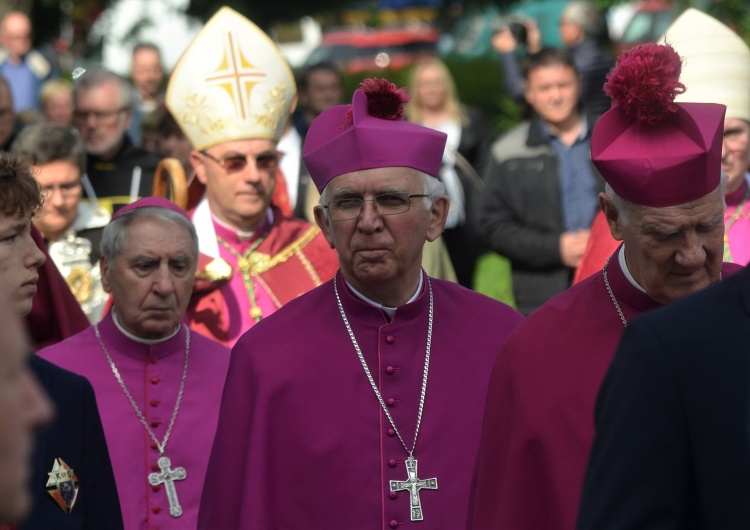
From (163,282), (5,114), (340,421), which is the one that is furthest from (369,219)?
(5,114)

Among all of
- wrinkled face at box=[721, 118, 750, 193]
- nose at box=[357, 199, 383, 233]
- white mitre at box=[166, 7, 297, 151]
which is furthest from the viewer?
white mitre at box=[166, 7, 297, 151]

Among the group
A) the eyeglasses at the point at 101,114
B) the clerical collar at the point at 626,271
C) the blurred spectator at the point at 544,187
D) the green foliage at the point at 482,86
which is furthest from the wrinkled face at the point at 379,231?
the green foliage at the point at 482,86

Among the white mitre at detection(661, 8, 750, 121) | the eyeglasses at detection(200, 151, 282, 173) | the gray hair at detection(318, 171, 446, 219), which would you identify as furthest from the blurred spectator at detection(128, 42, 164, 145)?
the gray hair at detection(318, 171, 446, 219)

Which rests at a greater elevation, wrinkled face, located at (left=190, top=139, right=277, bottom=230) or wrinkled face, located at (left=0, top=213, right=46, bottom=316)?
wrinkled face, located at (left=190, top=139, right=277, bottom=230)

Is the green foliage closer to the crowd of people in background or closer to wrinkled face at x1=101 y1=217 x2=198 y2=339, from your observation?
the crowd of people in background

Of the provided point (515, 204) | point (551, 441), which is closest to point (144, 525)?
point (551, 441)

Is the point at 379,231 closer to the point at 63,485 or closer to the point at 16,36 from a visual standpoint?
the point at 63,485

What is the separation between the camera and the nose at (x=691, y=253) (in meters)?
4.52

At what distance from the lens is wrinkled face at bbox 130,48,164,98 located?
40.5 ft

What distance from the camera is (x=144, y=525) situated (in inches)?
228

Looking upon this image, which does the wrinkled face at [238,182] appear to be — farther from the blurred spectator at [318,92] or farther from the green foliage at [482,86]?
the green foliage at [482,86]

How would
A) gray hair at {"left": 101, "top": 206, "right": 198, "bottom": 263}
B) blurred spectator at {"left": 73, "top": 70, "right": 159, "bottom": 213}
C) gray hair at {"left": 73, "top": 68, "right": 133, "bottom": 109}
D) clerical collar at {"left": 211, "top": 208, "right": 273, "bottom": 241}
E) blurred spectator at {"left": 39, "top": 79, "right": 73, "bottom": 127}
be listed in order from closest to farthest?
gray hair at {"left": 101, "top": 206, "right": 198, "bottom": 263}, clerical collar at {"left": 211, "top": 208, "right": 273, "bottom": 241}, blurred spectator at {"left": 73, "top": 70, "right": 159, "bottom": 213}, gray hair at {"left": 73, "top": 68, "right": 133, "bottom": 109}, blurred spectator at {"left": 39, "top": 79, "right": 73, "bottom": 127}

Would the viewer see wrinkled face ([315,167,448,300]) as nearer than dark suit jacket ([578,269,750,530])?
No

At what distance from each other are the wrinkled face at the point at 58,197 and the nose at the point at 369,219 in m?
3.05
